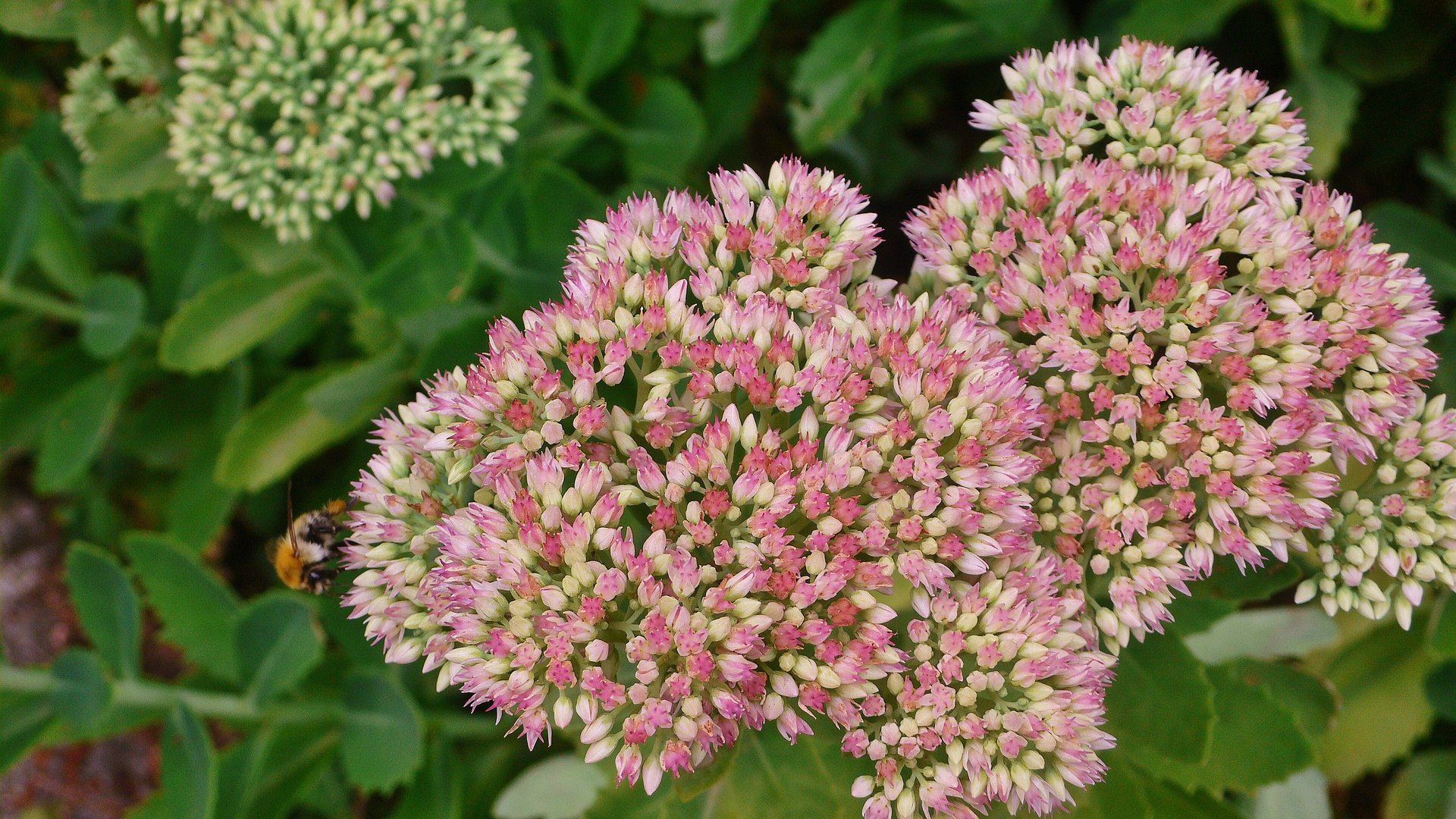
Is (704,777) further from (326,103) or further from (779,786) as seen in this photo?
(326,103)

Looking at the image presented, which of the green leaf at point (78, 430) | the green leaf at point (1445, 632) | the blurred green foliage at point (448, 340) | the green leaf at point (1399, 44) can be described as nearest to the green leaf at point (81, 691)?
the blurred green foliage at point (448, 340)

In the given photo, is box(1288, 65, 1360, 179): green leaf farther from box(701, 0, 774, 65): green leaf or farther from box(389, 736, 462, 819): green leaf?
box(389, 736, 462, 819): green leaf

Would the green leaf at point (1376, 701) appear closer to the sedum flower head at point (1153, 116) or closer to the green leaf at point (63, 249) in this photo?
the sedum flower head at point (1153, 116)

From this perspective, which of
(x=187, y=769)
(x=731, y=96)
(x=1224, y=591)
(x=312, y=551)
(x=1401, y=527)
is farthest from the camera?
(x=731, y=96)

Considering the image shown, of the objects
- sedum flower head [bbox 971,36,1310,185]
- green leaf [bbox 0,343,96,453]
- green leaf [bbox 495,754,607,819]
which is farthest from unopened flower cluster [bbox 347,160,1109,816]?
green leaf [bbox 0,343,96,453]

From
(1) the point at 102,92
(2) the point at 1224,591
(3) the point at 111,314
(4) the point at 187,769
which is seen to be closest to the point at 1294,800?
(2) the point at 1224,591

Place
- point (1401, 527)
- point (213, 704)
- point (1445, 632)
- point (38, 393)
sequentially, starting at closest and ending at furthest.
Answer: point (1401, 527) < point (1445, 632) < point (213, 704) < point (38, 393)

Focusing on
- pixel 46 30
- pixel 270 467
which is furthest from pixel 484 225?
pixel 46 30
